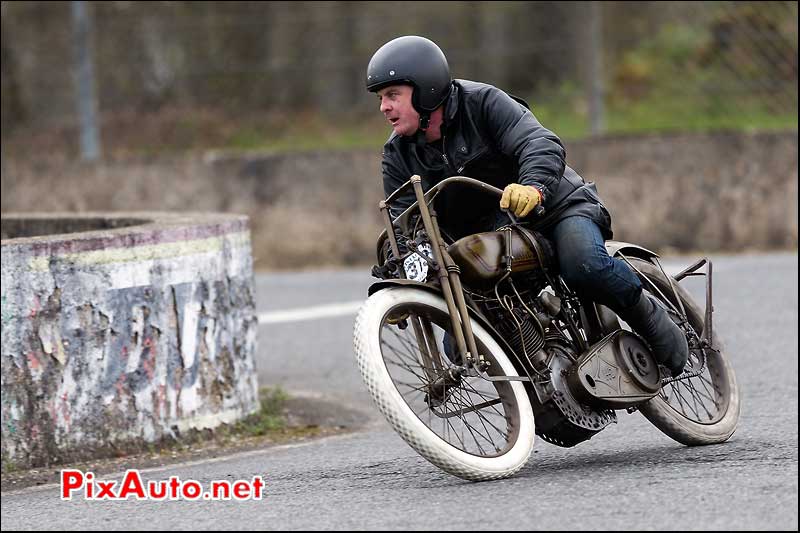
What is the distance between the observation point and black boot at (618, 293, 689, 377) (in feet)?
18.8

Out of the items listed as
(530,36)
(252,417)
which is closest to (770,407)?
(252,417)

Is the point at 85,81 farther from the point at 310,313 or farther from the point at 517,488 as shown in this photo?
the point at 517,488

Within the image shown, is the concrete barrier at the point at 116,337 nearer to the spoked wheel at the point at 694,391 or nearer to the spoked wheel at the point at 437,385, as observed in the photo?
the spoked wheel at the point at 437,385

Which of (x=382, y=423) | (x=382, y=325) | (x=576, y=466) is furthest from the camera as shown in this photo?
(x=382, y=423)

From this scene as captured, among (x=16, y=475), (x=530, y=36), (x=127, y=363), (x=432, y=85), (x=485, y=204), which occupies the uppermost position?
(x=530, y=36)

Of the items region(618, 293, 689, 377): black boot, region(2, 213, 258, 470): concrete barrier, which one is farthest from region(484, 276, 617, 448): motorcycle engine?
region(2, 213, 258, 470): concrete barrier

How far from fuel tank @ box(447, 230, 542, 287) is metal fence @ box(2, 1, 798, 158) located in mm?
8475

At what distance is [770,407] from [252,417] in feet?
8.32

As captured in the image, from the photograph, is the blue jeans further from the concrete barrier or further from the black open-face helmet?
the concrete barrier

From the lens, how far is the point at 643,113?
577 inches

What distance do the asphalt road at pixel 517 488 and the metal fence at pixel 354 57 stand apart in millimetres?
6183

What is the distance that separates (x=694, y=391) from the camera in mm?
6199

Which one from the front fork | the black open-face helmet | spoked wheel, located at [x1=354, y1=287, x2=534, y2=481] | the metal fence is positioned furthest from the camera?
the metal fence

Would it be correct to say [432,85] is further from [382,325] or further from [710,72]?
[710,72]
